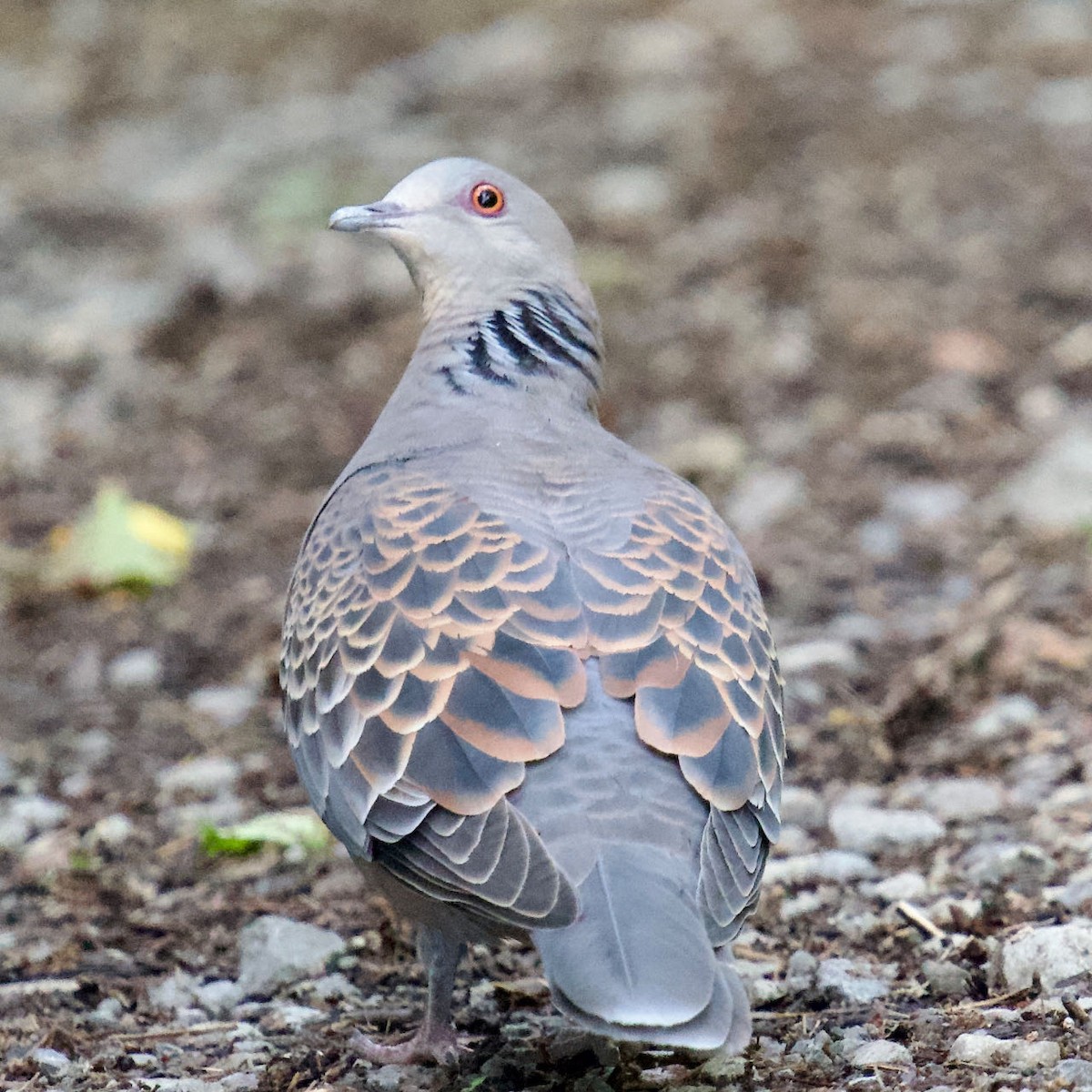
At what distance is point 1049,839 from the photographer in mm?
5102

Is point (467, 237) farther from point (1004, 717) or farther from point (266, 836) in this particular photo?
point (1004, 717)

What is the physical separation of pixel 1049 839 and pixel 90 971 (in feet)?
8.59

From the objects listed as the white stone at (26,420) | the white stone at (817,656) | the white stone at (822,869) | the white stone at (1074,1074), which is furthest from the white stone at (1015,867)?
the white stone at (26,420)

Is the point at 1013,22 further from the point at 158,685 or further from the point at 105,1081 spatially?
the point at 105,1081

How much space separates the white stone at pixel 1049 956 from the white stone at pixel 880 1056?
1.36ft

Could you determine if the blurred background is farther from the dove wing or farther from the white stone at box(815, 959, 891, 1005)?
the dove wing

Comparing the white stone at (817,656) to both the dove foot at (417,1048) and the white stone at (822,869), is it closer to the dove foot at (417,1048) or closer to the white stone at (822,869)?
the white stone at (822,869)

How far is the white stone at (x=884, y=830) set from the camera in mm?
5281

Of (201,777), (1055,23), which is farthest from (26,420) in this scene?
(1055,23)

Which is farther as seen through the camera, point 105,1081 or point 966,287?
point 966,287

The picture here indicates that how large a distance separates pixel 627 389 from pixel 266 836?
153 inches

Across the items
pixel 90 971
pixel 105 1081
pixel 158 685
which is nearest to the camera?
pixel 105 1081

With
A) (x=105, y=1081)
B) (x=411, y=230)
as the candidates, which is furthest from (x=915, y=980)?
(x=411, y=230)

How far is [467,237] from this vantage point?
541 cm
